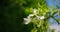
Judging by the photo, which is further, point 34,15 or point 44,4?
point 44,4

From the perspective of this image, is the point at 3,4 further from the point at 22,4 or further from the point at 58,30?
the point at 58,30

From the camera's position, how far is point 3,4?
74cm

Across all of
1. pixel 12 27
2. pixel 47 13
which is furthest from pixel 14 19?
pixel 47 13

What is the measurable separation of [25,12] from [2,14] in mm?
136

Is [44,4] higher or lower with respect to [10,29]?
higher

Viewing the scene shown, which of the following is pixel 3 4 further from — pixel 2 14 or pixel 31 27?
pixel 31 27

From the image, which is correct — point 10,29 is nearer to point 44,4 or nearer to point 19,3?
point 19,3

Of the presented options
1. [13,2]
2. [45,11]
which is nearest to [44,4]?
[45,11]

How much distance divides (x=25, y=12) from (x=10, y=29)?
0.42ft

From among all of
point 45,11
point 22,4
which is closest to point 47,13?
point 45,11

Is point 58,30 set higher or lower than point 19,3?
lower

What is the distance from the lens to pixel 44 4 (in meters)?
0.91

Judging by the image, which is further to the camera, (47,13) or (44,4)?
(44,4)

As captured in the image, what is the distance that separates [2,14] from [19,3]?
0.11m
